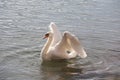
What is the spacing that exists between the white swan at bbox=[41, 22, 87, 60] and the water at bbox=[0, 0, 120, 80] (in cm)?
19

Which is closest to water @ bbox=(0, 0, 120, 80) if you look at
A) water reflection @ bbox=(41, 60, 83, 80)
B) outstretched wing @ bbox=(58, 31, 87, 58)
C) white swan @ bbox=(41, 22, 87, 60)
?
water reflection @ bbox=(41, 60, 83, 80)

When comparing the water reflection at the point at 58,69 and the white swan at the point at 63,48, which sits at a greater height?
the white swan at the point at 63,48

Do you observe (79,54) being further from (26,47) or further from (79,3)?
(79,3)

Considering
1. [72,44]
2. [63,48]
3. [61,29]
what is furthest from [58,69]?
[61,29]

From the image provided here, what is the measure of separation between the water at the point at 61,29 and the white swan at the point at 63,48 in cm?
19

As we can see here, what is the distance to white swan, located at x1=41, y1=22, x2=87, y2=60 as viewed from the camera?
358 inches

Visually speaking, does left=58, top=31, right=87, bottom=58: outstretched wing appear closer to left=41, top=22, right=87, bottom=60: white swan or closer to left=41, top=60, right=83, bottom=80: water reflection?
left=41, top=22, right=87, bottom=60: white swan

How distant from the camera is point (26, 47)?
1020 centimetres

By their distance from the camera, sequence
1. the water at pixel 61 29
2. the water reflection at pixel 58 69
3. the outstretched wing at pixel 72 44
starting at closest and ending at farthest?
the water reflection at pixel 58 69, the water at pixel 61 29, the outstretched wing at pixel 72 44

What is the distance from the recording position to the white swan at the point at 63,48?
29.8ft

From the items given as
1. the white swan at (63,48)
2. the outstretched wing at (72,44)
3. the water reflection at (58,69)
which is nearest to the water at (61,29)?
the water reflection at (58,69)

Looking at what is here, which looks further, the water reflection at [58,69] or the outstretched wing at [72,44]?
the outstretched wing at [72,44]

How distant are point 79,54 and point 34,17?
208 inches

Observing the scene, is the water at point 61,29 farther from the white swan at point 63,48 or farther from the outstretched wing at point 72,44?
the outstretched wing at point 72,44
